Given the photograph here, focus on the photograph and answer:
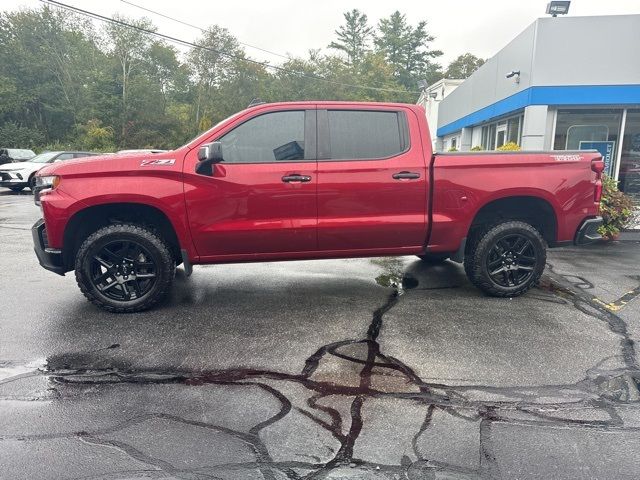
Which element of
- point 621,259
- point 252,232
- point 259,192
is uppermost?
point 259,192

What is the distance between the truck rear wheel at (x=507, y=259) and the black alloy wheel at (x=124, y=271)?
3477 mm

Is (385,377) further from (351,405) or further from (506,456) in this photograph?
(506,456)

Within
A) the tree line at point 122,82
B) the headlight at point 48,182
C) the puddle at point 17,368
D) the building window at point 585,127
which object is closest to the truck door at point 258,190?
Answer: the headlight at point 48,182

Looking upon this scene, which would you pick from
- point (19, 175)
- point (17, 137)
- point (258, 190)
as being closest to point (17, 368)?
point (258, 190)

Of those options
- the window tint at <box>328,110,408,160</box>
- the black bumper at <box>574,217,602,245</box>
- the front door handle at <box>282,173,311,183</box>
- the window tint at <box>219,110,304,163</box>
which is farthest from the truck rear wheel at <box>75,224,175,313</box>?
the black bumper at <box>574,217,602,245</box>

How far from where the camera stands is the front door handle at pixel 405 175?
4.69 metres

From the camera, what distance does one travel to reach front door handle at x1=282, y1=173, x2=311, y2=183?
14.8 ft

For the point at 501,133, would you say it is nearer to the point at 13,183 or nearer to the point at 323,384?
the point at 323,384

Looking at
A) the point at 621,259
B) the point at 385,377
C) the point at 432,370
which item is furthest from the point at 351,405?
the point at 621,259

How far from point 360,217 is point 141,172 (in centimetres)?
219

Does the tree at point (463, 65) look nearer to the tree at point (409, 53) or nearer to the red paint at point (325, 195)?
the tree at point (409, 53)

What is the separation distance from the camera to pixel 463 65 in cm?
6512

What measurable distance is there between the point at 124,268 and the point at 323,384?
8.32ft

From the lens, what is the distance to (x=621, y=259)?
738 centimetres
